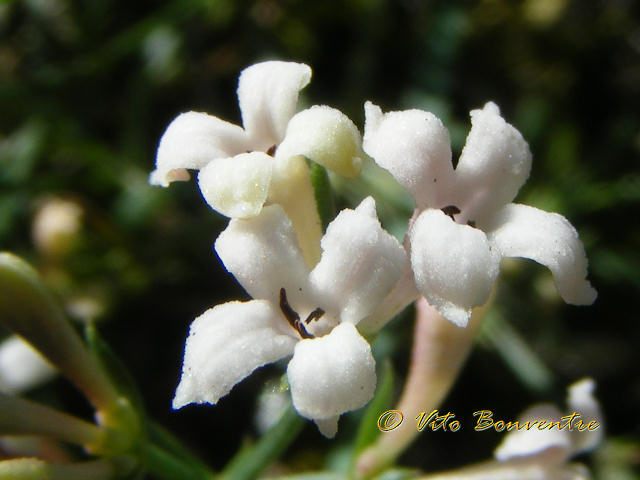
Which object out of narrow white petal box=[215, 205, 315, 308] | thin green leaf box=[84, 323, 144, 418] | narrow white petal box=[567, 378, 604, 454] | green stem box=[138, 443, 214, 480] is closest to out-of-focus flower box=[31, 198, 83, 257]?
thin green leaf box=[84, 323, 144, 418]

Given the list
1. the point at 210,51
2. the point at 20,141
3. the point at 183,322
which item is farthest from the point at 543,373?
the point at 20,141

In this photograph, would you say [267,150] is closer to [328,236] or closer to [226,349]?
[328,236]

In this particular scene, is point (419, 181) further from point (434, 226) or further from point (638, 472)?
point (638, 472)

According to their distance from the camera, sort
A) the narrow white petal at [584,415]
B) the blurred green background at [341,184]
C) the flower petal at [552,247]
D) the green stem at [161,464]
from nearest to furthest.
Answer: the flower petal at [552,247]
the green stem at [161,464]
the narrow white petal at [584,415]
the blurred green background at [341,184]

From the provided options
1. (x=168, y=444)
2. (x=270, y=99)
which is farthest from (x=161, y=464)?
(x=270, y=99)

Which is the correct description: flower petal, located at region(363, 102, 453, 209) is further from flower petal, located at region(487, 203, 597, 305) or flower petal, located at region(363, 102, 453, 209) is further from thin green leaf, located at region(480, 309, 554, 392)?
thin green leaf, located at region(480, 309, 554, 392)

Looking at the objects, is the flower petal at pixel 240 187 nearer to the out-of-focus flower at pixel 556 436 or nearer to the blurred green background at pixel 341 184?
the out-of-focus flower at pixel 556 436

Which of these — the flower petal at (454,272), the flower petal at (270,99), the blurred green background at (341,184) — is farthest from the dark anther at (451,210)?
the blurred green background at (341,184)
